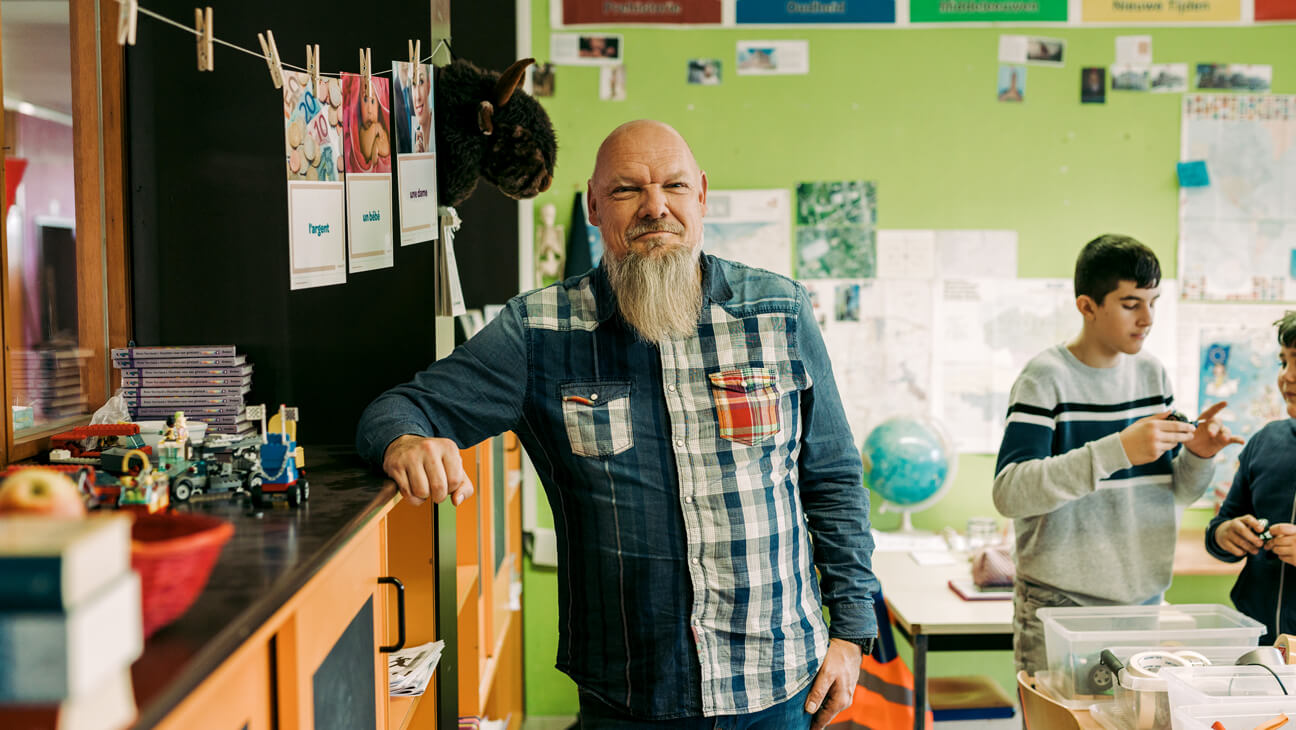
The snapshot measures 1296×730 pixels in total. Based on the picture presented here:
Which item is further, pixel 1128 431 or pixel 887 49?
pixel 887 49

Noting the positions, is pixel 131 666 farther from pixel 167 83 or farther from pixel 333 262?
pixel 167 83

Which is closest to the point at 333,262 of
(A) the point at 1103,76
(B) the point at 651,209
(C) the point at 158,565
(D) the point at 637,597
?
(B) the point at 651,209

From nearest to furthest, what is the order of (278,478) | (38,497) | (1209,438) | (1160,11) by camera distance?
(38,497)
(278,478)
(1209,438)
(1160,11)

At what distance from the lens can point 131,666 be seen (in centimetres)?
67

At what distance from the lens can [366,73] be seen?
1.63 m

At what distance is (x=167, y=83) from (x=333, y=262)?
432 millimetres

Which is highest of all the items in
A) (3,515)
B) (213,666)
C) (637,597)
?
(3,515)

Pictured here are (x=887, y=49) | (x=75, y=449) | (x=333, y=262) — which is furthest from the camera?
(x=887, y=49)

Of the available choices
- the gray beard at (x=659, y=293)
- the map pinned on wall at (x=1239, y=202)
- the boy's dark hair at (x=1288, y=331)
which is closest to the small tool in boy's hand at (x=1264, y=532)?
the boy's dark hair at (x=1288, y=331)

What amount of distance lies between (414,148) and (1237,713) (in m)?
1.62

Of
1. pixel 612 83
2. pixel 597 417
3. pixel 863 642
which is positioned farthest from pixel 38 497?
pixel 612 83

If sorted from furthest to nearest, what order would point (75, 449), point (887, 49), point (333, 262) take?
point (887, 49), point (333, 262), point (75, 449)

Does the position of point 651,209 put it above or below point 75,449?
above

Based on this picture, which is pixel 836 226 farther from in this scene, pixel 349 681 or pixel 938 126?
pixel 349 681
